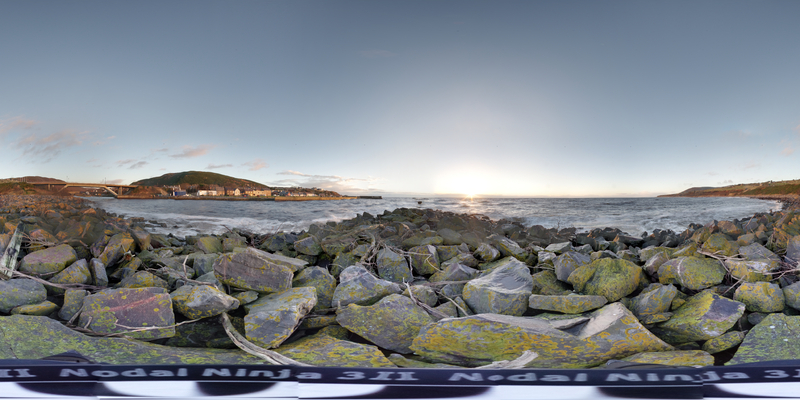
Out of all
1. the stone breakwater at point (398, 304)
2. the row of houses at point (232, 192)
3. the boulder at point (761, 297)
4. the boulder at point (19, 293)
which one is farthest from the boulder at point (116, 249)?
the boulder at point (761, 297)

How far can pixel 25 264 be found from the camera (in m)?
1.91

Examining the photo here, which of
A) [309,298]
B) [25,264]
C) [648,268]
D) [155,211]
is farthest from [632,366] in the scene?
[155,211]

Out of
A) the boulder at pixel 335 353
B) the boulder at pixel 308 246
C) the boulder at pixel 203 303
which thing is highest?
the boulder at pixel 308 246

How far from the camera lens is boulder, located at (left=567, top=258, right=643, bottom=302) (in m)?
1.73

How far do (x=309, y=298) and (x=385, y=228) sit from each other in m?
1.36

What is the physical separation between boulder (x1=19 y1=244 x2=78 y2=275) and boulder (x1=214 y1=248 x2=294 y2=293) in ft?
3.45

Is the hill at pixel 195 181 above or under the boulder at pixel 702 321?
above

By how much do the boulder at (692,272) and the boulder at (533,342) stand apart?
647mm

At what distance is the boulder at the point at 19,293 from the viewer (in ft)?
5.52

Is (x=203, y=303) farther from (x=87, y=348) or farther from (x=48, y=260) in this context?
(x=48, y=260)

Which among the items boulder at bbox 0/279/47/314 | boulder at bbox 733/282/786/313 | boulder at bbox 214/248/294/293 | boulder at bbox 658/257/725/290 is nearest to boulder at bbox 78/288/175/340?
boulder at bbox 214/248/294/293

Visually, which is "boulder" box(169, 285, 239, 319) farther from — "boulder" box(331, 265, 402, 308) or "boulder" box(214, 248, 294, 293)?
"boulder" box(331, 265, 402, 308)

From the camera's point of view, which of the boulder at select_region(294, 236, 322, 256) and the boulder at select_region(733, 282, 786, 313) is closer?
the boulder at select_region(733, 282, 786, 313)

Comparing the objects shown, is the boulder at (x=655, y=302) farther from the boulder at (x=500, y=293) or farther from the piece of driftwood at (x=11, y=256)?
the piece of driftwood at (x=11, y=256)
